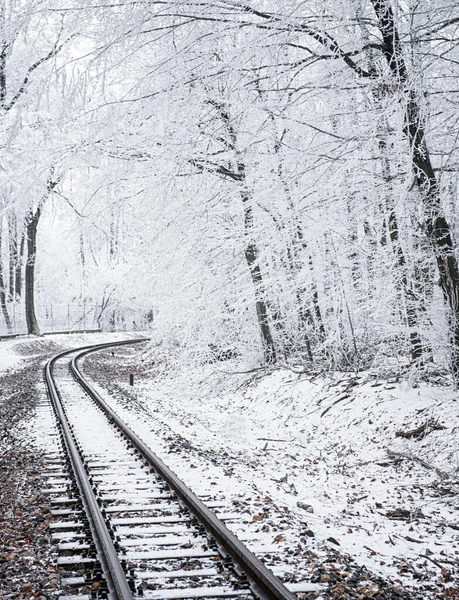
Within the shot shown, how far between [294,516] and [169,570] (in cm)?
190

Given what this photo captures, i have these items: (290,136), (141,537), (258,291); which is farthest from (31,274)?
(141,537)

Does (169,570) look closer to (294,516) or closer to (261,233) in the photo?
(294,516)

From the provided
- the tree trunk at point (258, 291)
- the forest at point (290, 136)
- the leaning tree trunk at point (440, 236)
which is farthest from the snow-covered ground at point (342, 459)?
the leaning tree trunk at point (440, 236)

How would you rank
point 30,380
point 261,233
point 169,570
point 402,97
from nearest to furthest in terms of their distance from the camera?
point 169,570, point 402,97, point 261,233, point 30,380

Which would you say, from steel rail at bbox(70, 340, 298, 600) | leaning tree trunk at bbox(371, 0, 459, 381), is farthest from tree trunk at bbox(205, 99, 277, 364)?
steel rail at bbox(70, 340, 298, 600)

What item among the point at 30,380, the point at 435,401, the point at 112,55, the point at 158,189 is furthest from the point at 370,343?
the point at 30,380

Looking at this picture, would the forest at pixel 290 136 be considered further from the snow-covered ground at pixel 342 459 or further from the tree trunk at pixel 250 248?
the snow-covered ground at pixel 342 459

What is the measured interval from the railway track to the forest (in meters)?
4.32

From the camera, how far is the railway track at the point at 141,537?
14.0ft

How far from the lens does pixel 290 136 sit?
395 inches

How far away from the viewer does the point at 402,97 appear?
22.5ft

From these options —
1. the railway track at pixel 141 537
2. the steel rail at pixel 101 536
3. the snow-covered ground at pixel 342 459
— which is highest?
the steel rail at pixel 101 536

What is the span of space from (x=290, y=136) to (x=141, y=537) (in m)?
7.34

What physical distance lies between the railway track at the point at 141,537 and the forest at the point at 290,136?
4.32 meters
